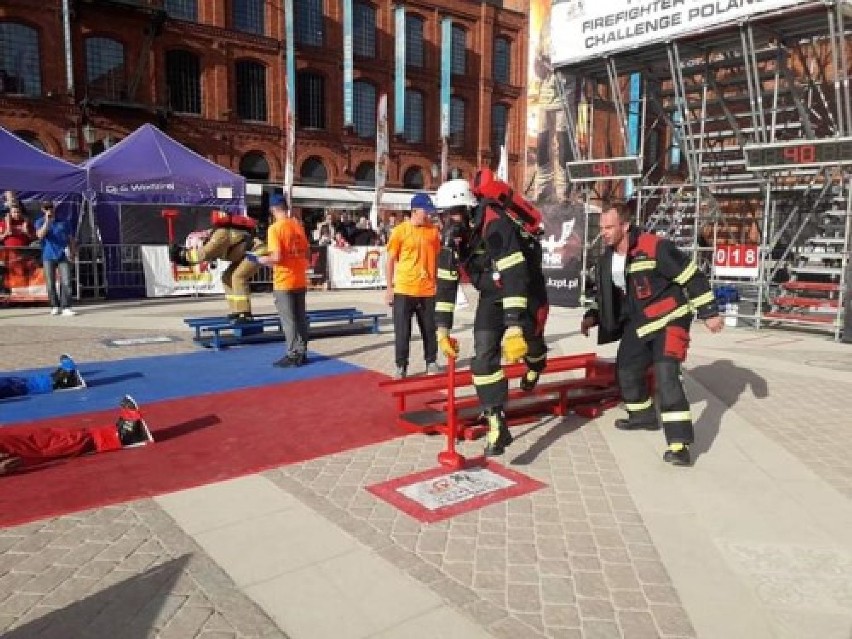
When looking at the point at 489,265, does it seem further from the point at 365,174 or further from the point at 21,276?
the point at 365,174

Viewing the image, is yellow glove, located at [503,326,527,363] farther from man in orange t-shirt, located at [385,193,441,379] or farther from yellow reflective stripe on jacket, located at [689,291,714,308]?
man in orange t-shirt, located at [385,193,441,379]

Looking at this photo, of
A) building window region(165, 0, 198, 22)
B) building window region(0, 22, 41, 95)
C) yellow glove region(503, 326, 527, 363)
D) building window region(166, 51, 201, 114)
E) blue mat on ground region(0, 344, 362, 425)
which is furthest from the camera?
building window region(166, 51, 201, 114)

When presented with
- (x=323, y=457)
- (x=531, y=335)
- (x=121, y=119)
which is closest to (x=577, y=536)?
(x=531, y=335)

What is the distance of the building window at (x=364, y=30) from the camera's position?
109ft

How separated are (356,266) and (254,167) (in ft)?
47.1

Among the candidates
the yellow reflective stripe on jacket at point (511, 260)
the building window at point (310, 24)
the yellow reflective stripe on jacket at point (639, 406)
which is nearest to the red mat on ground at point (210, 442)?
the yellow reflective stripe on jacket at point (511, 260)

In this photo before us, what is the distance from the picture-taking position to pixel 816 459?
200 inches

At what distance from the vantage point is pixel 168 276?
1644 centimetres

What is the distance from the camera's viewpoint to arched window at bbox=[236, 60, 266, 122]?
30.2 m

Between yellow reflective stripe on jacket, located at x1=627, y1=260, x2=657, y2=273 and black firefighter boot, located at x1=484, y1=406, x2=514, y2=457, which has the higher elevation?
yellow reflective stripe on jacket, located at x1=627, y1=260, x2=657, y2=273

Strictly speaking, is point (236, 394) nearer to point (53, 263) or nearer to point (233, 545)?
point (233, 545)

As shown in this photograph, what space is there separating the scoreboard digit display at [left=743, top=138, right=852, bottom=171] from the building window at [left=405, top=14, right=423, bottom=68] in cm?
2662

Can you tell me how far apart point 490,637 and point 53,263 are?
12872 mm

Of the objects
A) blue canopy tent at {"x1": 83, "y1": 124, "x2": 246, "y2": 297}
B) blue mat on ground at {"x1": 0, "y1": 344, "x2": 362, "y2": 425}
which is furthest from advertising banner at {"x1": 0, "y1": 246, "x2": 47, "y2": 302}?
blue mat on ground at {"x1": 0, "y1": 344, "x2": 362, "y2": 425}
